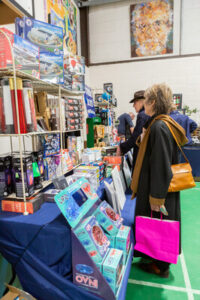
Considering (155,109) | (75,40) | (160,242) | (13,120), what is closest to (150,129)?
(155,109)

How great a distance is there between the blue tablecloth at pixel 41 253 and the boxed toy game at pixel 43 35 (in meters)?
1.46

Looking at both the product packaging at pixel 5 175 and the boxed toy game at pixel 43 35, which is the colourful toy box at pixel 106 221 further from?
the boxed toy game at pixel 43 35

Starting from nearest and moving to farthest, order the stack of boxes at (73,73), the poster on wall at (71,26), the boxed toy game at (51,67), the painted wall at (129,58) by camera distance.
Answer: the boxed toy game at (51,67)
the stack of boxes at (73,73)
the poster on wall at (71,26)
the painted wall at (129,58)

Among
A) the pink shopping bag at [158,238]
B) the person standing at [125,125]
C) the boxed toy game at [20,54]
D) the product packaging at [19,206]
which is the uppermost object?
the boxed toy game at [20,54]

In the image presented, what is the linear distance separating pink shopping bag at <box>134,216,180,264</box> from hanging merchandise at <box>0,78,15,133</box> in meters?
1.23

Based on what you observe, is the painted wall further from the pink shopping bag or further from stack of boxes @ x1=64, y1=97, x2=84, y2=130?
the pink shopping bag

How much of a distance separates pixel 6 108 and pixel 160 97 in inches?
46.7

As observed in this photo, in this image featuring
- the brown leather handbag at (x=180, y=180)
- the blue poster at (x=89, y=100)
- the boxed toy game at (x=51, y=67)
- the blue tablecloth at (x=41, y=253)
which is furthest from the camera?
the blue poster at (x=89, y=100)

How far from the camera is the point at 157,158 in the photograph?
1.58 metres

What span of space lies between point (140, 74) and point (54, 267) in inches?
292

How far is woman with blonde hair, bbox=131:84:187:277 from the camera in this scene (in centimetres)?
158

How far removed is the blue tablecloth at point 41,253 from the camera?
1.29 metres

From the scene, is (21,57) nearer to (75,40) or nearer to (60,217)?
(60,217)

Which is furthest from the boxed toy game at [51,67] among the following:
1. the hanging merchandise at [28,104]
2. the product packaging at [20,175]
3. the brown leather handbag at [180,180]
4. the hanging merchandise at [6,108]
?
the brown leather handbag at [180,180]
